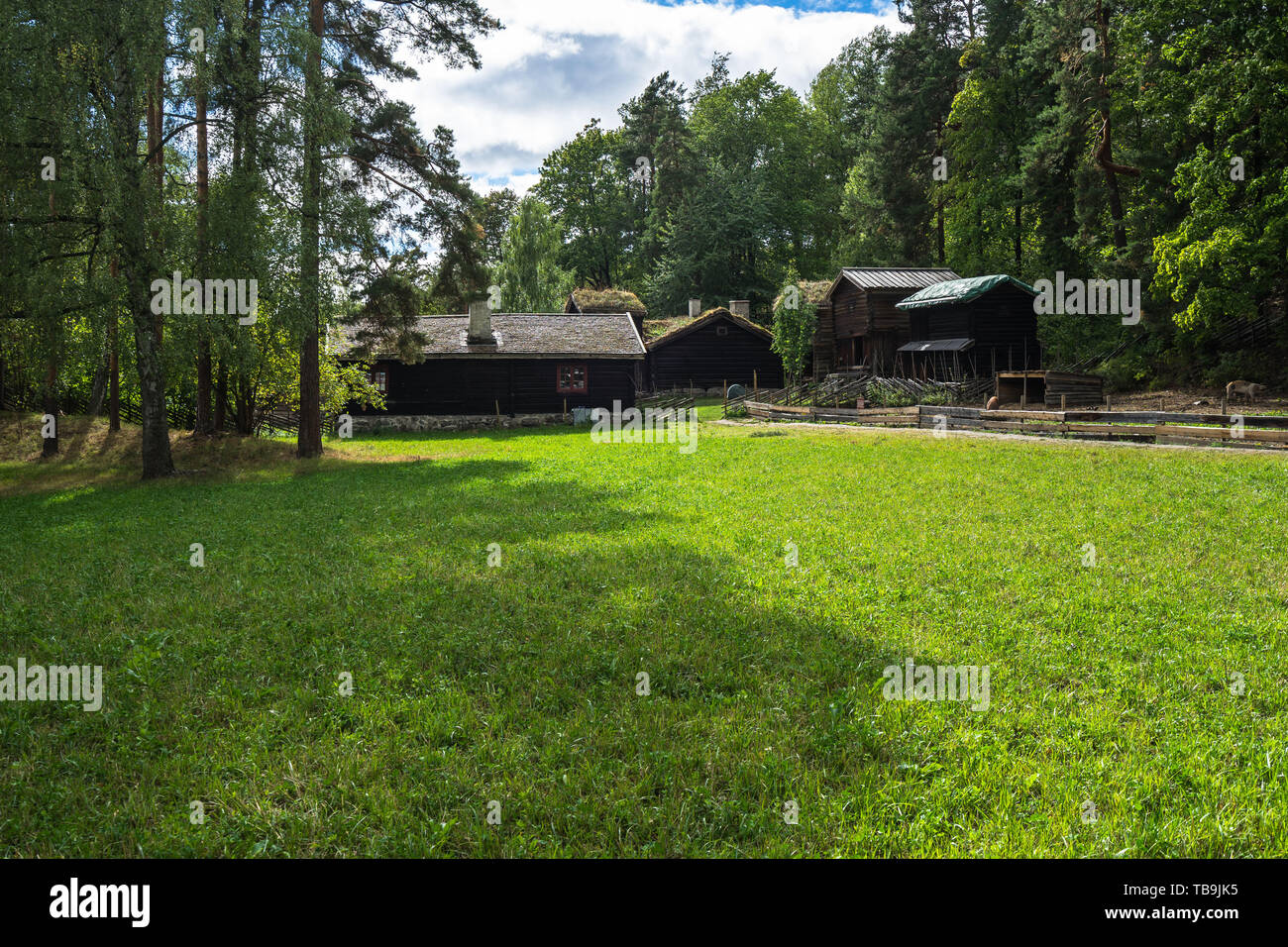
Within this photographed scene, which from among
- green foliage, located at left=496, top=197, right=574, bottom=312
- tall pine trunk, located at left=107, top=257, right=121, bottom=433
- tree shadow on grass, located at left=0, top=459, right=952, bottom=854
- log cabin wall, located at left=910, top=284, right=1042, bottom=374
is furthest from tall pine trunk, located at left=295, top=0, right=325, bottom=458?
green foliage, located at left=496, top=197, right=574, bottom=312

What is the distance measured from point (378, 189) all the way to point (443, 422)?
46.6 ft

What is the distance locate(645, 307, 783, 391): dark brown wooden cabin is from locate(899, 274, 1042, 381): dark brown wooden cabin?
1190 centimetres

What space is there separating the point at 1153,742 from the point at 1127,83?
37958mm

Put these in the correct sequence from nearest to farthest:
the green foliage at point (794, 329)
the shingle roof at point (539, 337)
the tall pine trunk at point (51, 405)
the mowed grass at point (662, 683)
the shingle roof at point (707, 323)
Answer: the mowed grass at point (662, 683) < the tall pine trunk at point (51, 405) < the shingle roof at point (539, 337) < the green foliage at point (794, 329) < the shingle roof at point (707, 323)

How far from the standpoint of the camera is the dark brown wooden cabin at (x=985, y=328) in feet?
123

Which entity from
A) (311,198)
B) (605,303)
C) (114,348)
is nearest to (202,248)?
(311,198)

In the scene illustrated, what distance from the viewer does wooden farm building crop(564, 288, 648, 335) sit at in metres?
55.0

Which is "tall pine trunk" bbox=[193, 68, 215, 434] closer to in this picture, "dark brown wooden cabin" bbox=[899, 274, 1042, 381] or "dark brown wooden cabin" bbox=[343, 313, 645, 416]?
"dark brown wooden cabin" bbox=[343, 313, 645, 416]

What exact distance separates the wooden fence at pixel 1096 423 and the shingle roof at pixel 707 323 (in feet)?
54.2

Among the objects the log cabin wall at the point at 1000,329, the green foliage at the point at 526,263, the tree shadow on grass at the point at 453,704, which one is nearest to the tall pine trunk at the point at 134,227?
the tree shadow on grass at the point at 453,704

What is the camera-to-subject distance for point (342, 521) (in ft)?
39.5

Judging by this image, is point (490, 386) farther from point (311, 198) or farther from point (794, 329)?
point (311, 198)

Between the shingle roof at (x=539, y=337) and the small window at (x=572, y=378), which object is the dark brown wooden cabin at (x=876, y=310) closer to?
the shingle roof at (x=539, y=337)
